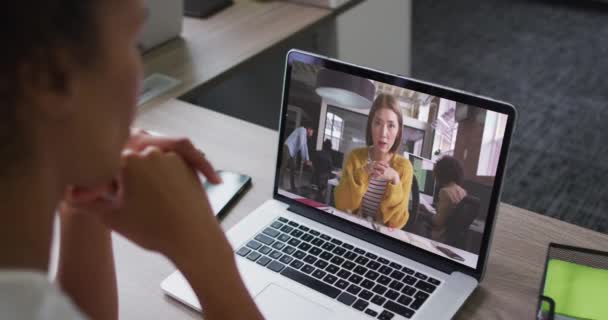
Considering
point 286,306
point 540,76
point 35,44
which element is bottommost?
point 540,76

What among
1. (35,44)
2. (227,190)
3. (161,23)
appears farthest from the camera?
(161,23)

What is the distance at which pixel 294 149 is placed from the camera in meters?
1.03

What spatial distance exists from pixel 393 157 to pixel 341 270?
0.17 meters

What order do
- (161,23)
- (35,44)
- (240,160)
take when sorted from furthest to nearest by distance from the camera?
(161,23) < (240,160) < (35,44)

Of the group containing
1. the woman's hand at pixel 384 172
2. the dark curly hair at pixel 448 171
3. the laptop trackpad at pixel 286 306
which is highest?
the dark curly hair at pixel 448 171

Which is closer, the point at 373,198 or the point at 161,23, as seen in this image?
the point at 373,198

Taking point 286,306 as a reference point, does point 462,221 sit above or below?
above

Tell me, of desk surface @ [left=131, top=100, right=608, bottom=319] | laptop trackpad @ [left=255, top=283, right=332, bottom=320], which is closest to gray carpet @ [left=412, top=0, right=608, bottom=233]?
desk surface @ [left=131, top=100, right=608, bottom=319]

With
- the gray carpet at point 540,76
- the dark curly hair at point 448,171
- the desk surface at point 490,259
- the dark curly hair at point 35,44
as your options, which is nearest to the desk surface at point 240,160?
the desk surface at point 490,259

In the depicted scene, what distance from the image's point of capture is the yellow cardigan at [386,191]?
93 centimetres

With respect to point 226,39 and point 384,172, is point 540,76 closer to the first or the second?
point 226,39

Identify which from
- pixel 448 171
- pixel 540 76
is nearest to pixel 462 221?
pixel 448 171

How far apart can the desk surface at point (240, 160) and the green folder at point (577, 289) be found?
0.13ft

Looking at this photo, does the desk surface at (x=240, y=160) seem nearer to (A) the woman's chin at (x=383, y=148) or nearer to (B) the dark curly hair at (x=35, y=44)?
(A) the woman's chin at (x=383, y=148)
